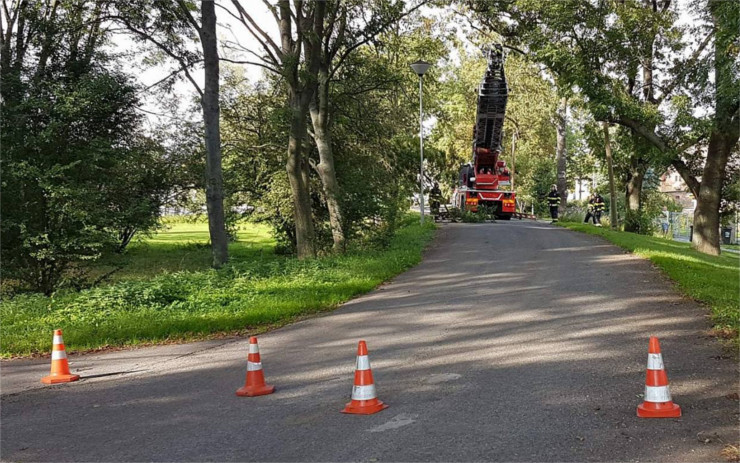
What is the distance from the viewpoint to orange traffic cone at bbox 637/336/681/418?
16.2 feet

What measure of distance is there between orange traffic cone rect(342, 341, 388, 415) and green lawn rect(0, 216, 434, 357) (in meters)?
4.72

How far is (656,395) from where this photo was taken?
4.97 metres

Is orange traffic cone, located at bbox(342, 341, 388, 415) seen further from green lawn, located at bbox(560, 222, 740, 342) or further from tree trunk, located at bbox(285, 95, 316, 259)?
tree trunk, located at bbox(285, 95, 316, 259)

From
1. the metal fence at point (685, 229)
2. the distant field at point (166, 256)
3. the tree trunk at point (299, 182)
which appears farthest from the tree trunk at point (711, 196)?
the distant field at point (166, 256)

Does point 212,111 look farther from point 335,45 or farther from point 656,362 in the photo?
→ point 656,362

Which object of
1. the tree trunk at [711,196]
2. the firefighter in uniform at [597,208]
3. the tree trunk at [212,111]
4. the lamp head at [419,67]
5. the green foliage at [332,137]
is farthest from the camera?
the firefighter in uniform at [597,208]

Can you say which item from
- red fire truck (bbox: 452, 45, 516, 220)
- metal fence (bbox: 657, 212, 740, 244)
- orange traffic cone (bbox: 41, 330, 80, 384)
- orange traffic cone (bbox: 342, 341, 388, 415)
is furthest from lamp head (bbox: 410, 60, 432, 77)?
metal fence (bbox: 657, 212, 740, 244)

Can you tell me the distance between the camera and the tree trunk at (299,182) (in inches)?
664

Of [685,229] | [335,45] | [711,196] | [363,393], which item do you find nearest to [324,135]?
[335,45]

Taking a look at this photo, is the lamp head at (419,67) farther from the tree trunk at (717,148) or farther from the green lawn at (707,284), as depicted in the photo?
the green lawn at (707,284)

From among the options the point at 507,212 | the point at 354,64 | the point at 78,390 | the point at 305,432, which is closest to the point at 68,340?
the point at 78,390

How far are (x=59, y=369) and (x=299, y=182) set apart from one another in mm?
10545

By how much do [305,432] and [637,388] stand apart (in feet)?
10.3

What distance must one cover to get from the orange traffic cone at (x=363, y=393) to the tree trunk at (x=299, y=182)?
11774 millimetres
